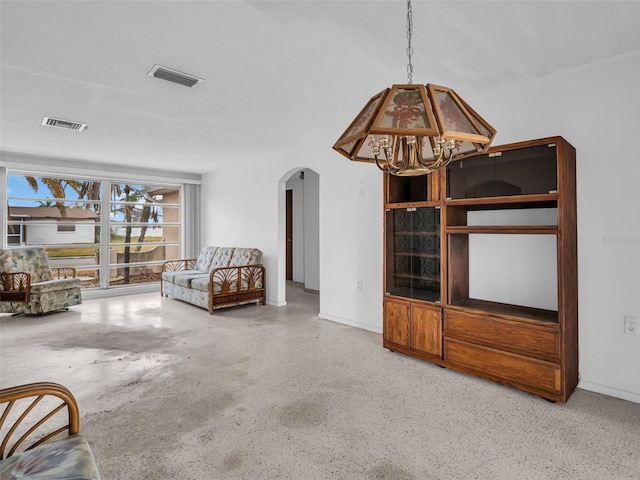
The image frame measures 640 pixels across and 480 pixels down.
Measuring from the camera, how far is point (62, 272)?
20.4 ft

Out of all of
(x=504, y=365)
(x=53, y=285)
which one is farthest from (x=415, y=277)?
(x=53, y=285)

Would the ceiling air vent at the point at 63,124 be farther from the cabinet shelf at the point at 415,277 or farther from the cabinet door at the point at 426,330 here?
the cabinet door at the point at 426,330

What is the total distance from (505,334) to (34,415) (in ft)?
11.3

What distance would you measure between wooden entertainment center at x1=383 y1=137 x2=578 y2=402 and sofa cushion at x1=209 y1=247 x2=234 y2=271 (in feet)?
11.3

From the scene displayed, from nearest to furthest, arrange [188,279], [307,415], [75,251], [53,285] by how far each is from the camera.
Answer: [307,415]
[53,285]
[188,279]
[75,251]

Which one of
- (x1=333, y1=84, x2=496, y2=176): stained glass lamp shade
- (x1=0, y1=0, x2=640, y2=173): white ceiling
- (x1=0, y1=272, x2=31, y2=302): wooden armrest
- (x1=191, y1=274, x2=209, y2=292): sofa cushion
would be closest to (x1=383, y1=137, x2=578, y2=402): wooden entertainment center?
(x1=0, y1=0, x2=640, y2=173): white ceiling

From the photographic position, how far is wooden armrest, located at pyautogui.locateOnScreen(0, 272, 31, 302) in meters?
5.04

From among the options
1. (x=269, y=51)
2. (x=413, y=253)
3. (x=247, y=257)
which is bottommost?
(x=247, y=257)

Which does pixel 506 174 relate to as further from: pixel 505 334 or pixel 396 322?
pixel 396 322

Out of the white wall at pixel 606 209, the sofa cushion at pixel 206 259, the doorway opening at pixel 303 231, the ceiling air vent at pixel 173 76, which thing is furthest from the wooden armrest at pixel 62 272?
the white wall at pixel 606 209

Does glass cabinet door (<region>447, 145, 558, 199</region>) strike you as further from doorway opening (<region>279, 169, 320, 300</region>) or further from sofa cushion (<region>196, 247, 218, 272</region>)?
sofa cushion (<region>196, 247, 218, 272</region>)

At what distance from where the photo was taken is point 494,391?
8.93ft

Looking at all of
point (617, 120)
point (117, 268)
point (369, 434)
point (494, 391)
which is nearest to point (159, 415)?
point (369, 434)

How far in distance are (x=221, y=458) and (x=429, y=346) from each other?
2.00 meters
